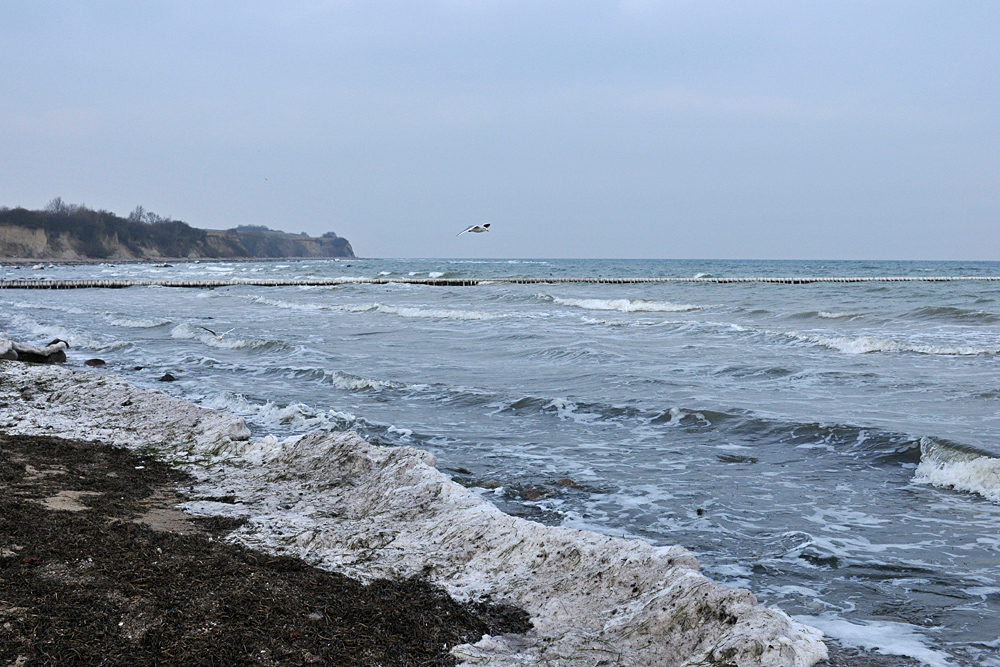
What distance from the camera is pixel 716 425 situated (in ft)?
32.6

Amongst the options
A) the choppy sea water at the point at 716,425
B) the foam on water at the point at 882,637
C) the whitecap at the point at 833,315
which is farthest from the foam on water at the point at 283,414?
the whitecap at the point at 833,315

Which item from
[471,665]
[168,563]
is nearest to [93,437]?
[168,563]

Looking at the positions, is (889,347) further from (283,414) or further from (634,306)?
(634,306)

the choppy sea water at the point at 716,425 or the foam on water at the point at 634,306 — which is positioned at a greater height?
the foam on water at the point at 634,306

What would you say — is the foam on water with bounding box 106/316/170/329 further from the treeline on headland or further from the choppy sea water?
the treeline on headland

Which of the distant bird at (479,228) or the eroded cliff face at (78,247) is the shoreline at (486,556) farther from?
the eroded cliff face at (78,247)

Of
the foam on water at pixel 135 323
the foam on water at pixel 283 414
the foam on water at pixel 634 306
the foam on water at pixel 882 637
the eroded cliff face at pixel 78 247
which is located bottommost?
the foam on water at pixel 882 637

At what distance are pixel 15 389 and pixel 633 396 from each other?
9.06 meters

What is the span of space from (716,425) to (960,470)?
2962mm

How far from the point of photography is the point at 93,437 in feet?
Answer: 27.4

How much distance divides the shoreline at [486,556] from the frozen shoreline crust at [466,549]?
0.03 feet

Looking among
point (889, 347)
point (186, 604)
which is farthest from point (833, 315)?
point (186, 604)

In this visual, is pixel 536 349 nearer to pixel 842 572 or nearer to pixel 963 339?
pixel 963 339

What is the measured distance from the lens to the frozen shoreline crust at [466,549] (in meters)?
3.83
